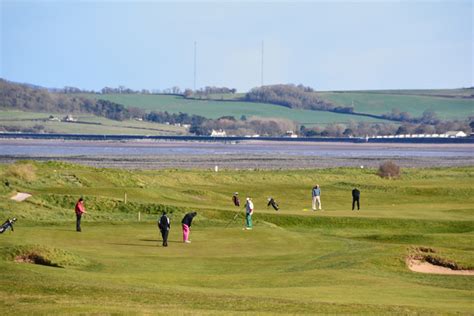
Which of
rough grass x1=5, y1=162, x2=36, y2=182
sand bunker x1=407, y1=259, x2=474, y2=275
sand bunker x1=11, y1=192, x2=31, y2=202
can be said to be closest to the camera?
sand bunker x1=407, y1=259, x2=474, y2=275

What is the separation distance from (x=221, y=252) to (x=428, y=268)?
7114 millimetres

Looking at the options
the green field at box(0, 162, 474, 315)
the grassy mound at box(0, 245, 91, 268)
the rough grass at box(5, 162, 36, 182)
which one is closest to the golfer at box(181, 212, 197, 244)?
the green field at box(0, 162, 474, 315)

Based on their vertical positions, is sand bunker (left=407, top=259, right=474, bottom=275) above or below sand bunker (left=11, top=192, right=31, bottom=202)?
below

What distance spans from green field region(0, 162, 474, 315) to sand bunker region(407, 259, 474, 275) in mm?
532

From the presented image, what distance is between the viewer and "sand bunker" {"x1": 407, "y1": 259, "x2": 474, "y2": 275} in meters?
41.4

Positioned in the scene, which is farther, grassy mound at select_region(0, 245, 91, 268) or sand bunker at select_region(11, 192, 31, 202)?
sand bunker at select_region(11, 192, 31, 202)

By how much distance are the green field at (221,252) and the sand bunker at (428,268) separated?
53cm

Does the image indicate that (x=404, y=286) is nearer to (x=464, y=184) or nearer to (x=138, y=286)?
(x=138, y=286)

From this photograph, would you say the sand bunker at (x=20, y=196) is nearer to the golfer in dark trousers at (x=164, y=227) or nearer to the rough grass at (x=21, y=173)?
the rough grass at (x=21, y=173)

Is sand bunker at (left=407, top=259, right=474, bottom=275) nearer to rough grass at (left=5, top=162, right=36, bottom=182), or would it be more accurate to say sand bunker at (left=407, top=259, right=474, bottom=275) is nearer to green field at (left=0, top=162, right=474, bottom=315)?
green field at (left=0, top=162, right=474, bottom=315)

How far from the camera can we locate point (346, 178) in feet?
333

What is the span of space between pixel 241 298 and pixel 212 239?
679 inches

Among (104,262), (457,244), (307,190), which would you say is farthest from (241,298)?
(307,190)

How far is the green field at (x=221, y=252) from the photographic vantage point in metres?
30.0
